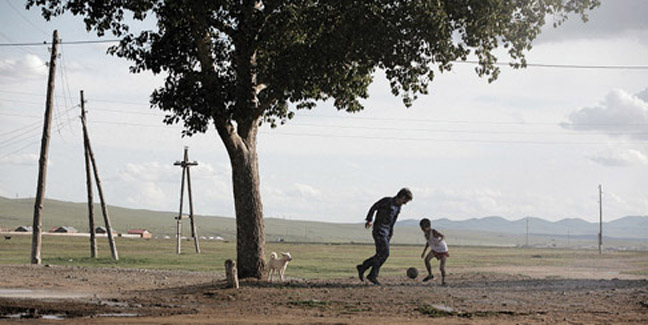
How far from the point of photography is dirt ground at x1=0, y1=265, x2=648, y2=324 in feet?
55.1

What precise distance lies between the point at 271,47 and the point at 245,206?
503cm

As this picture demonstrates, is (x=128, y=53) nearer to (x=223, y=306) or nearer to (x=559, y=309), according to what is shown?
(x=223, y=306)

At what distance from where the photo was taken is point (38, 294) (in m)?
23.0

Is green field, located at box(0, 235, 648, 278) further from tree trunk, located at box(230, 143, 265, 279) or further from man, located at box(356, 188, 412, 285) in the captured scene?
man, located at box(356, 188, 412, 285)

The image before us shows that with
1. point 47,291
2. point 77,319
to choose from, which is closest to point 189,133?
point 47,291

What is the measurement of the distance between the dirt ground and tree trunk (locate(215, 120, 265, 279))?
0.77 meters

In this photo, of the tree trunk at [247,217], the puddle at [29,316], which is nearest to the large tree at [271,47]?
the tree trunk at [247,217]

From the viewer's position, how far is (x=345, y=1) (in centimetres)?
2339

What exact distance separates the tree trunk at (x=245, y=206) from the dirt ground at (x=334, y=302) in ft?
2.53

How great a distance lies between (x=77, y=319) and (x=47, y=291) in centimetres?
873

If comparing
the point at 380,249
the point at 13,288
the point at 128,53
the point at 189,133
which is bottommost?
the point at 13,288

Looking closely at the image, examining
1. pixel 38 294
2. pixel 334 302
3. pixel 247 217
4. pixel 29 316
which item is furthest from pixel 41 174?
pixel 29 316

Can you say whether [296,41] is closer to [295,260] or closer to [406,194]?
[406,194]

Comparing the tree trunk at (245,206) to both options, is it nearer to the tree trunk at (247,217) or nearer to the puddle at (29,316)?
the tree trunk at (247,217)
